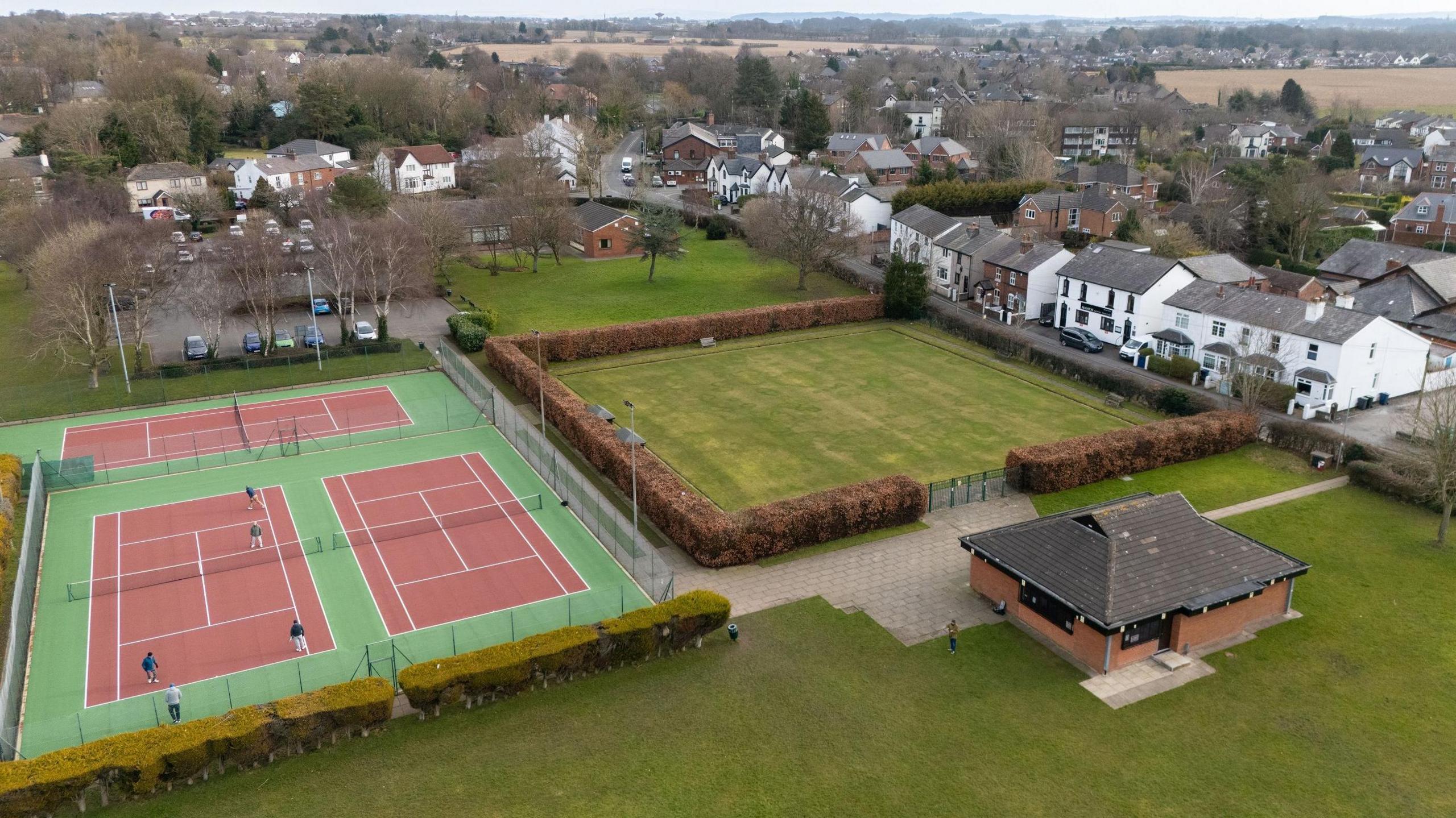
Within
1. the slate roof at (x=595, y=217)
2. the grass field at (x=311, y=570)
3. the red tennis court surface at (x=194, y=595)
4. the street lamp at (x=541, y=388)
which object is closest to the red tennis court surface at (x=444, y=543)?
the grass field at (x=311, y=570)

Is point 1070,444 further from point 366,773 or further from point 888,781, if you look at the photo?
point 366,773

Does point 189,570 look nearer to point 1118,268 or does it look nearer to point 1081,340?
point 1081,340

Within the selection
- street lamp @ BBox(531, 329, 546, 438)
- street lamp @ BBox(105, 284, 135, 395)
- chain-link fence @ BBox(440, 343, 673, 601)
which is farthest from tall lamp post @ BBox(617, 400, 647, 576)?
street lamp @ BBox(105, 284, 135, 395)

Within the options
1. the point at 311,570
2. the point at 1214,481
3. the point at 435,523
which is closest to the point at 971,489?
the point at 1214,481

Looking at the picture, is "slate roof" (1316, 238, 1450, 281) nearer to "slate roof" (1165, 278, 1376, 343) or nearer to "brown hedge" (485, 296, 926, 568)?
"slate roof" (1165, 278, 1376, 343)

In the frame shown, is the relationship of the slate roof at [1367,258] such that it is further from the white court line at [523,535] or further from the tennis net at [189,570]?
the tennis net at [189,570]

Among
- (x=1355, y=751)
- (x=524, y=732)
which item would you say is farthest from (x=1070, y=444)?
(x=524, y=732)
